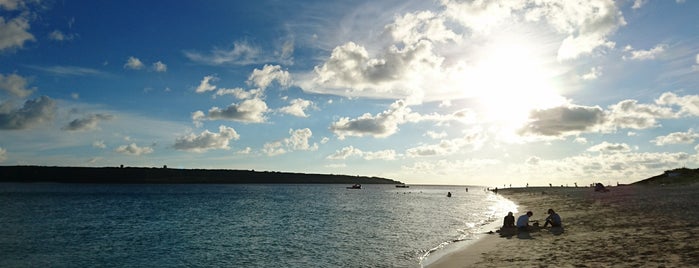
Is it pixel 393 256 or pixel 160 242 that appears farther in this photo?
pixel 160 242

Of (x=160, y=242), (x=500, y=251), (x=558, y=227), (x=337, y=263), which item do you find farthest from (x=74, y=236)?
(x=558, y=227)

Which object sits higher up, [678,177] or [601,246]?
[678,177]

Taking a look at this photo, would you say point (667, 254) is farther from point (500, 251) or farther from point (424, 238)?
point (424, 238)

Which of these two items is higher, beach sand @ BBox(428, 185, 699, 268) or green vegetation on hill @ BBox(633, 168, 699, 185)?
green vegetation on hill @ BBox(633, 168, 699, 185)

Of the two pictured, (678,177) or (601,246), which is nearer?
(601,246)

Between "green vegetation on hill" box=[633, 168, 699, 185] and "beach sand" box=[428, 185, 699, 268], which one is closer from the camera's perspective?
"beach sand" box=[428, 185, 699, 268]

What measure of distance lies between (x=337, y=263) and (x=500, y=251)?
990 cm

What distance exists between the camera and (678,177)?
109938 mm

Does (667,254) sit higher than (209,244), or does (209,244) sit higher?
(667,254)

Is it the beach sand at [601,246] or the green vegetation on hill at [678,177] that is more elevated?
the green vegetation on hill at [678,177]

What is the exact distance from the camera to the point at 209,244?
120ft

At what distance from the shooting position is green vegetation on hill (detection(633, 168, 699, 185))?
101m

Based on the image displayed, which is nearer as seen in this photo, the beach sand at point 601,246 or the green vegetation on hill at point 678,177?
the beach sand at point 601,246

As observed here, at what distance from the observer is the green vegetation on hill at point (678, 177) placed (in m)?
101
